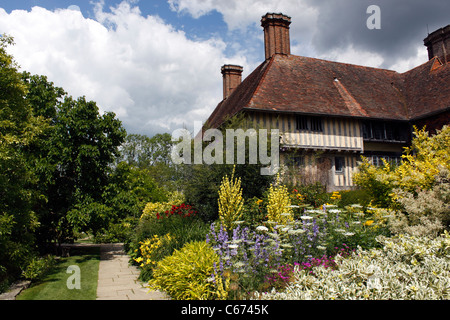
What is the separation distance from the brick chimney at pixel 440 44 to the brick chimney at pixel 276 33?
9621mm

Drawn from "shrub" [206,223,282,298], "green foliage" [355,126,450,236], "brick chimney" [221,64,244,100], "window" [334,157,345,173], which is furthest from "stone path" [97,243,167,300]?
"brick chimney" [221,64,244,100]

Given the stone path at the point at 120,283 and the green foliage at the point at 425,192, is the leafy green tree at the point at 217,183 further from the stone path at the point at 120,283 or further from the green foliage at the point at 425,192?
the green foliage at the point at 425,192

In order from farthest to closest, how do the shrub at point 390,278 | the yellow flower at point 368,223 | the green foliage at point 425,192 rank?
the yellow flower at point 368,223 → the green foliage at point 425,192 → the shrub at point 390,278

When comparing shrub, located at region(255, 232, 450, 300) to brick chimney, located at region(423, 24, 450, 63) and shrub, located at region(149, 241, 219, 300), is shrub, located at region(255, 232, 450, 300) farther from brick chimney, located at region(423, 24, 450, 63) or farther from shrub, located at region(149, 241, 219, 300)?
brick chimney, located at region(423, 24, 450, 63)

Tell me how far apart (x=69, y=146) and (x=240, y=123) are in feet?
18.1


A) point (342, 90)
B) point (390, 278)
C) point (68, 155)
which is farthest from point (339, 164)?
point (390, 278)

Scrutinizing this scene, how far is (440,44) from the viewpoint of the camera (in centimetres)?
1947

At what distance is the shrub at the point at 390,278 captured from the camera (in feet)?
10.2

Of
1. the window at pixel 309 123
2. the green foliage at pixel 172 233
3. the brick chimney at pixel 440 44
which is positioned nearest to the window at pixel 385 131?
the window at pixel 309 123

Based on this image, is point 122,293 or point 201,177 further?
point 201,177

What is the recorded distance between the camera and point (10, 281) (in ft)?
22.1

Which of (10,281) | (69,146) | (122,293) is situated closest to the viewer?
(122,293)
